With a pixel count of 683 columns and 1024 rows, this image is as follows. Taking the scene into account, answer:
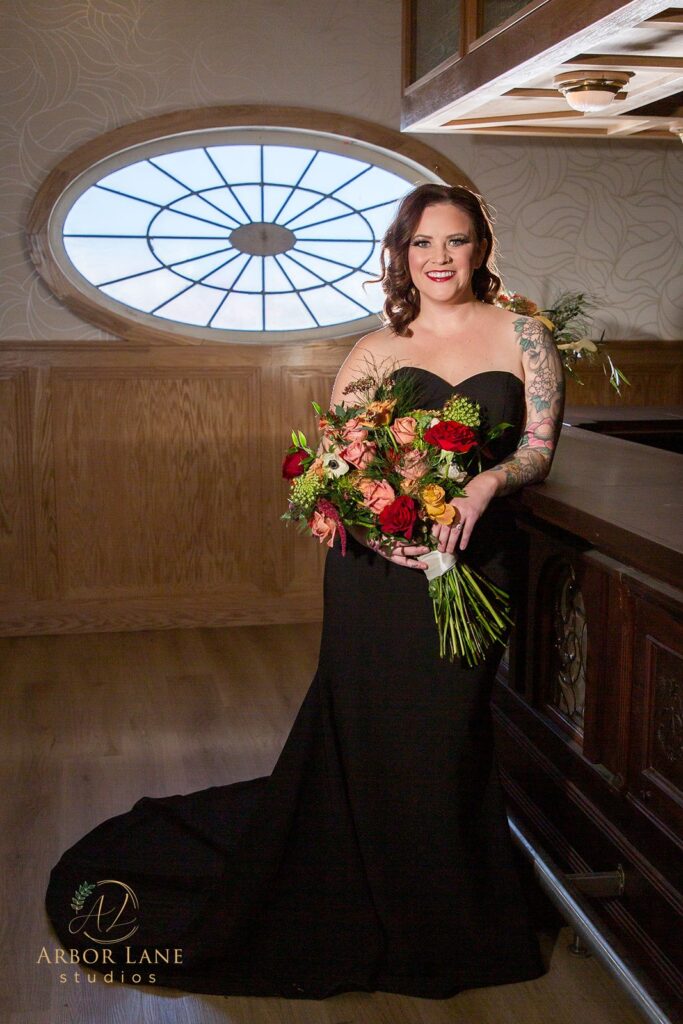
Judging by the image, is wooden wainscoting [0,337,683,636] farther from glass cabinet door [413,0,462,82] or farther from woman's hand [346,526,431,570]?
woman's hand [346,526,431,570]

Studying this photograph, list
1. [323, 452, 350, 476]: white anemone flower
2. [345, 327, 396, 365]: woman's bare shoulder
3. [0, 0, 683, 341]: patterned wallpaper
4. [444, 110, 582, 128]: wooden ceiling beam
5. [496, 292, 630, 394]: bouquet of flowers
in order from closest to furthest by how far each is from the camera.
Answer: [323, 452, 350, 476]: white anemone flower, [345, 327, 396, 365]: woman's bare shoulder, [444, 110, 582, 128]: wooden ceiling beam, [496, 292, 630, 394]: bouquet of flowers, [0, 0, 683, 341]: patterned wallpaper

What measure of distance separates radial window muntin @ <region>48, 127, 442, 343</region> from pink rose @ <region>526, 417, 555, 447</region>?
293 centimetres

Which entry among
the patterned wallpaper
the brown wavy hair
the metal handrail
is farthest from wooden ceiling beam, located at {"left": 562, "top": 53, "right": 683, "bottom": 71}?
the patterned wallpaper

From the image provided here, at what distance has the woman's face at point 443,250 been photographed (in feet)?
8.71

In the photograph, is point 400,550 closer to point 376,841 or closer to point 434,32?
point 376,841

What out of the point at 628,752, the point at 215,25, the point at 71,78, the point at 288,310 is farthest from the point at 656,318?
the point at 628,752

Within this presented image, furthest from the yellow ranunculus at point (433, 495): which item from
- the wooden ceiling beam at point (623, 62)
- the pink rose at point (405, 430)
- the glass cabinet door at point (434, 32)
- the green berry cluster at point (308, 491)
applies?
the glass cabinet door at point (434, 32)

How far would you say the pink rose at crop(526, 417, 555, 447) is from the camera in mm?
2641

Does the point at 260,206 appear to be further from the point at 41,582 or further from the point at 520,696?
the point at 520,696

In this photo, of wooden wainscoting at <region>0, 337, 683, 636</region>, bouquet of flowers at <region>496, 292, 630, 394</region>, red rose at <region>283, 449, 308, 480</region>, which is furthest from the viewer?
wooden wainscoting at <region>0, 337, 683, 636</region>

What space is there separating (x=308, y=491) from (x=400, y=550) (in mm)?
259

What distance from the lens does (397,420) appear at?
96.0 inches

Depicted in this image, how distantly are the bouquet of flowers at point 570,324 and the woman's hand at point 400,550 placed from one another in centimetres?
134

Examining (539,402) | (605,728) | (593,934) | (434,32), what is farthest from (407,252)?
(593,934)
